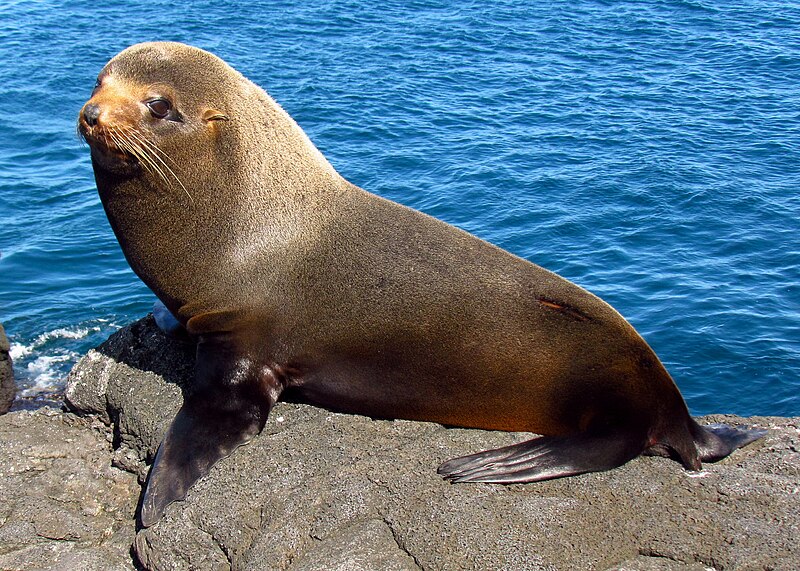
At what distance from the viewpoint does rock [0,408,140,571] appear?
501 centimetres

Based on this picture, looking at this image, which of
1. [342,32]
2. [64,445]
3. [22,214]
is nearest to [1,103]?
[22,214]

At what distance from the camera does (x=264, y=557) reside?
4664 mm

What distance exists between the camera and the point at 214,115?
554 centimetres

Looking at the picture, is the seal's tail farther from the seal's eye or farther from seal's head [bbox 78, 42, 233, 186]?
the seal's eye

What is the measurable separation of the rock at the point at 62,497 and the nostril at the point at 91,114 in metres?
2.08

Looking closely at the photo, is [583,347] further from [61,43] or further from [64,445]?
[61,43]

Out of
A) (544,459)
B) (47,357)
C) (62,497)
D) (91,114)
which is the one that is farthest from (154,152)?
(47,357)

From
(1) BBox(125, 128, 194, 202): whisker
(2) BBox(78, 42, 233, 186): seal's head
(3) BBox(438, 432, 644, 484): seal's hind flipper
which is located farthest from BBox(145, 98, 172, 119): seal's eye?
(3) BBox(438, 432, 644, 484): seal's hind flipper

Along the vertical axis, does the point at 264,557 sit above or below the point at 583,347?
below

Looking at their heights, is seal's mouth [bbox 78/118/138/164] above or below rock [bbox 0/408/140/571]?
above

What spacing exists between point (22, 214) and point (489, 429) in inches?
455

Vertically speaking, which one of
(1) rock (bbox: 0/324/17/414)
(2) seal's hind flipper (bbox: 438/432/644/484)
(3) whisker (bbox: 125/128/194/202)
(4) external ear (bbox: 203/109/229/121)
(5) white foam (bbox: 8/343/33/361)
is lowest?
(5) white foam (bbox: 8/343/33/361)

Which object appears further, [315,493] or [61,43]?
[61,43]

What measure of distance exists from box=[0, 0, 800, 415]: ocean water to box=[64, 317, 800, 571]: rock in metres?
5.03
